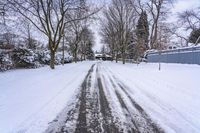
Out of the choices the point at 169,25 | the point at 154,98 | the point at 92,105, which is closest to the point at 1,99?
the point at 92,105

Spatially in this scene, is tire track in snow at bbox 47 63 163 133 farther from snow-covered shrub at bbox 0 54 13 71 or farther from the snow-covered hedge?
the snow-covered hedge

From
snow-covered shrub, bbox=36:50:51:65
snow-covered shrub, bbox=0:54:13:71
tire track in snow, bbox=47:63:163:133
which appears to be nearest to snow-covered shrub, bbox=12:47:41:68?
snow-covered shrub, bbox=0:54:13:71

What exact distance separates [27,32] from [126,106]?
5363cm

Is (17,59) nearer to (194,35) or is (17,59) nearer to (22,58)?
(22,58)

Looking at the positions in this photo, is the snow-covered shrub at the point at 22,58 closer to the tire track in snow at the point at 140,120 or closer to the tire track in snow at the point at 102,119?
the tire track in snow at the point at 102,119

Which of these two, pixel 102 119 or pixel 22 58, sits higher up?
pixel 22 58

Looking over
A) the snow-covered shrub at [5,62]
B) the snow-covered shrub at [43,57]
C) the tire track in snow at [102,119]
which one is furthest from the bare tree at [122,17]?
the tire track in snow at [102,119]

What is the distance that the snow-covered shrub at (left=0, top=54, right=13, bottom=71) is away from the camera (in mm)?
19938

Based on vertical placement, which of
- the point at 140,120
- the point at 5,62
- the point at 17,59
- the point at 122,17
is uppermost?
the point at 122,17

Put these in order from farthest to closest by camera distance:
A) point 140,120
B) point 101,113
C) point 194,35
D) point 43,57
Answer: point 194,35 < point 43,57 < point 101,113 < point 140,120

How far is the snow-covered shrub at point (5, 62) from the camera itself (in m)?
19.9

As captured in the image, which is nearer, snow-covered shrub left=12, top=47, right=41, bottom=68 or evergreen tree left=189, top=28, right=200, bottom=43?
snow-covered shrub left=12, top=47, right=41, bottom=68

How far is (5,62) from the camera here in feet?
67.5

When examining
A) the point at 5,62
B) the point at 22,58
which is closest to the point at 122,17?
the point at 22,58
